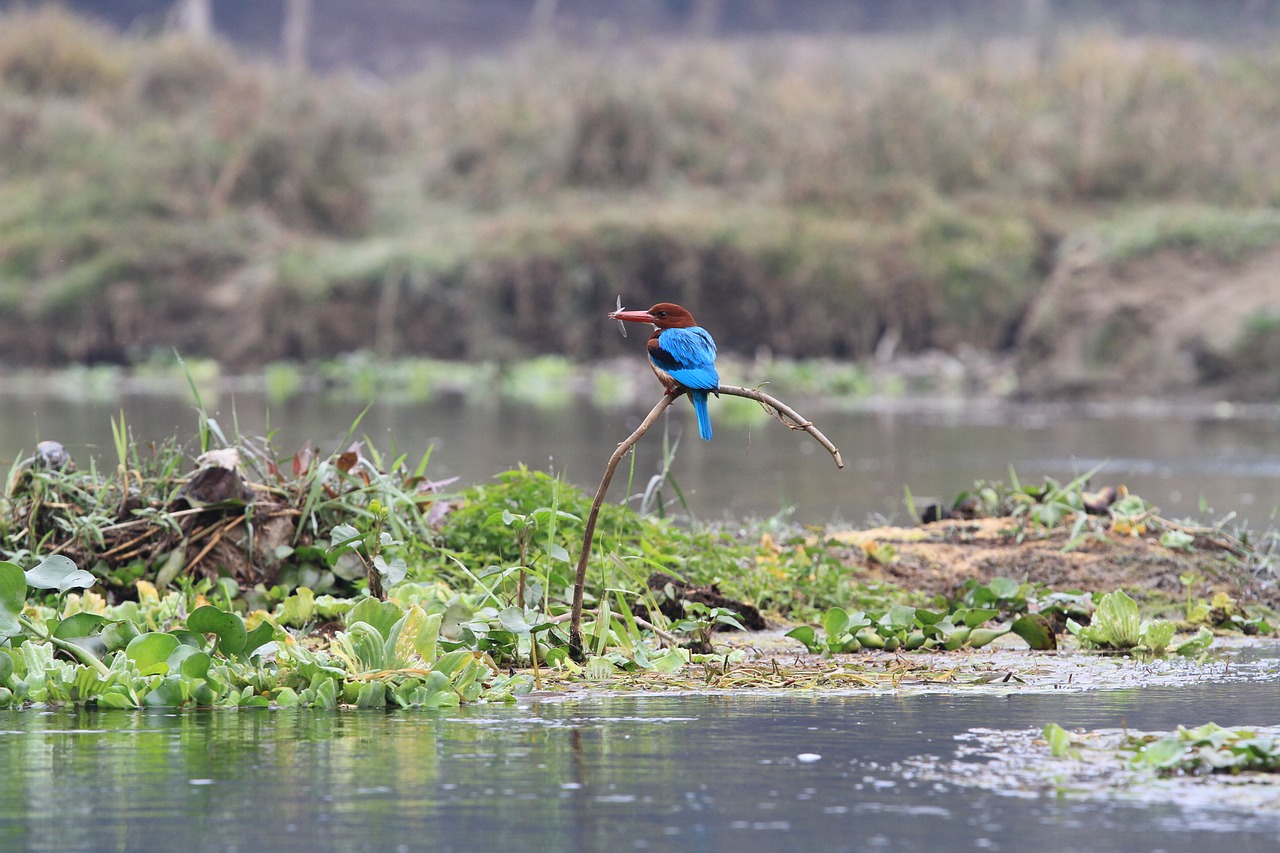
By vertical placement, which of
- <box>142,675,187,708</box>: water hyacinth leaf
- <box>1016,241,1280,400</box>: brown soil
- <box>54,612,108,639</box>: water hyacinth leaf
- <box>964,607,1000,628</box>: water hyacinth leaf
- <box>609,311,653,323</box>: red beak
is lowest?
<box>142,675,187,708</box>: water hyacinth leaf

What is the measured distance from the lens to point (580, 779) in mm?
5023

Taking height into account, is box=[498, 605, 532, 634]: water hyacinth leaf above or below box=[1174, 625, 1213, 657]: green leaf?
above

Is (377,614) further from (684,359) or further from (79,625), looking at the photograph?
(684,359)

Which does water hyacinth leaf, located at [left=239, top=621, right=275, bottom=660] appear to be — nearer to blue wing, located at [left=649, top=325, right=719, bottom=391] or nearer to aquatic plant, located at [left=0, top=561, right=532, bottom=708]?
aquatic plant, located at [left=0, top=561, right=532, bottom=708]

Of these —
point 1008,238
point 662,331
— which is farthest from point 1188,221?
point 662,331

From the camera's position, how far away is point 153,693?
6.16 metres

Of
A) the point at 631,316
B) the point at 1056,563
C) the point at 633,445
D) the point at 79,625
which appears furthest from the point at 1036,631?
the point at 79,625

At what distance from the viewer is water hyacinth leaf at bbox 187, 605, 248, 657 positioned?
6508 millimetres

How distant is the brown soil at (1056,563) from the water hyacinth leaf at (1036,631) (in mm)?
868

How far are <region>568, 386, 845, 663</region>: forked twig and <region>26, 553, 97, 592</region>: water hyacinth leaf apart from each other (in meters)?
1.71

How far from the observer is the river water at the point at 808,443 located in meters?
13.1

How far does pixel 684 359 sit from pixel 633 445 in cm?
32

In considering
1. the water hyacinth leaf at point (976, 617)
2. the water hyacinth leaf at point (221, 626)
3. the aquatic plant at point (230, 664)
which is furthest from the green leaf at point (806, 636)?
the water hyacinth leaf at point (221, 626)

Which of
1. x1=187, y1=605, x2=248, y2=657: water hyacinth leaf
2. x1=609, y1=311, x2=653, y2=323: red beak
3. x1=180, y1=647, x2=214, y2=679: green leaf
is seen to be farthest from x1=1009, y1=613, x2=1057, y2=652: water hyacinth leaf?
x1=180, y1=647, x2=214, y2=679: green leaf
